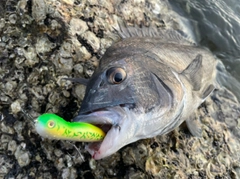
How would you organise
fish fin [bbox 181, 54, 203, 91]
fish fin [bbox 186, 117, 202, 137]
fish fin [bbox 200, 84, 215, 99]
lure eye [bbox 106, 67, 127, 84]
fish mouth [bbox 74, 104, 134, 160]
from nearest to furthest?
fish mouth [bbox 74, 104, 134, 160], lure eye [bbox 106, 67, 127, 84], fish fin [bbox 181, 54, 203, 91], fish fin [bbox 186, 117, 202, 137], fish fin [bbox 200, 84, 215, 99]

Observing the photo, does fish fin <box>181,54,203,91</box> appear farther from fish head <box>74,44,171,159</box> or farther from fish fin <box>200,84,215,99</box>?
fish head <box>74,44,171,159</box>

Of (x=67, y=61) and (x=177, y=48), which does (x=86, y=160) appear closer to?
(x=67, y=61)

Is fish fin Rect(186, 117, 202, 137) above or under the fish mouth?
under

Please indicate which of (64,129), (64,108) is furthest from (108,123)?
(64,108)

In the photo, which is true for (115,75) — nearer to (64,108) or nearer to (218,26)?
(64,108)

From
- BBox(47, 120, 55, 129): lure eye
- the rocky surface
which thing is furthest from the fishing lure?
the rocky surface

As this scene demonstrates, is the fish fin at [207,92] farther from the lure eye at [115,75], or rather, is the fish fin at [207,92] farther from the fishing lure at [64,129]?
the fishing lure at [64,129]
